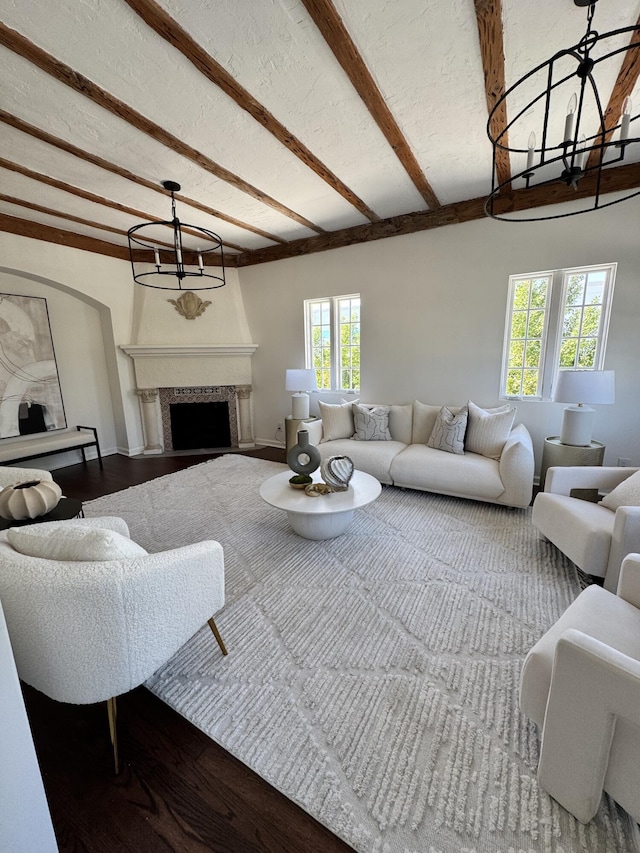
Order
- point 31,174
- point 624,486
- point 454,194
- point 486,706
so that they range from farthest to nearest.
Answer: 1. point 454,194
2. point 31,174
3. point 624,486
4. point 486,706

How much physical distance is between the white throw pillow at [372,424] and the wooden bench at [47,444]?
3.53m

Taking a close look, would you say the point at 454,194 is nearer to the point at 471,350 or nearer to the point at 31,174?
the point at 471,350

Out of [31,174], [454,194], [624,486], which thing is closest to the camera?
[624,486]

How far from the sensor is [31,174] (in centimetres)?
292

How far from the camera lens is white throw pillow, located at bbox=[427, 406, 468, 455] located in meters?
3.56

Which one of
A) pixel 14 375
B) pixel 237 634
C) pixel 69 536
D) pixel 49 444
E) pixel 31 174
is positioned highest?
pixel 31 174

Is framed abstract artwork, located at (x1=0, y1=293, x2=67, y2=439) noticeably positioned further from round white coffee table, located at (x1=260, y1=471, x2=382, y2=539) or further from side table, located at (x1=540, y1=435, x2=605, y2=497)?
side table, located at (x1=540, y1=435, x2=605, y2=497)

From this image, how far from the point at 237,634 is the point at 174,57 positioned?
118 inches

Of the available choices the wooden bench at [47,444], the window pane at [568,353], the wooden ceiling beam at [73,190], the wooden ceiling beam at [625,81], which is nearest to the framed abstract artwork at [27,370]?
the wooden bench at [47,444]

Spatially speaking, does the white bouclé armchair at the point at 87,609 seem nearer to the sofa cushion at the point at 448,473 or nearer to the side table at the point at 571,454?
the sofa cushion at the point at 448,473

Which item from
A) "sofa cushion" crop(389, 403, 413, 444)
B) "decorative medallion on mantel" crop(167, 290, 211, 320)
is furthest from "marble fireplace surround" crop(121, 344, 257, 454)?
"sofa cushion" crop(389, 403, 413, 444)

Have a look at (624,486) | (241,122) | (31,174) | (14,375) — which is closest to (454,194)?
(241,122)

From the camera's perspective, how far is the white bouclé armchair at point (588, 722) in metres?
0.95

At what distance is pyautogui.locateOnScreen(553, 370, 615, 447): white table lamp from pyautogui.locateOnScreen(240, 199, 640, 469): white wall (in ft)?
1.57
